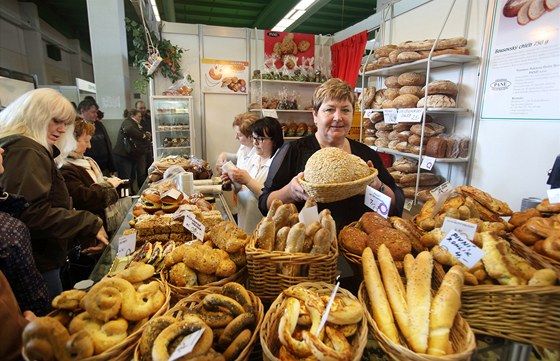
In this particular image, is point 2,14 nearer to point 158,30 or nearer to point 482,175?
point 158,30

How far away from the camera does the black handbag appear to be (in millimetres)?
4953

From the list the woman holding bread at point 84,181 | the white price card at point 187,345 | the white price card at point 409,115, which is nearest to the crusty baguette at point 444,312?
the white price card at point 187,345

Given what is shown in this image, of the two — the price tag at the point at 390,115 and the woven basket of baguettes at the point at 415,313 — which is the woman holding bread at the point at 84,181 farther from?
the price tag at the point at 390,115

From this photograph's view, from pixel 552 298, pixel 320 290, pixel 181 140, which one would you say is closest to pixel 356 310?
pixel 320 290

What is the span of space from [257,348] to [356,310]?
1.08ft

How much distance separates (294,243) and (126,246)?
78 cm

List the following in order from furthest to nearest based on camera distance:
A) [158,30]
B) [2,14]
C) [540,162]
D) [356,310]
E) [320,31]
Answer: [320,31] → [2,14] → [158,30] → [540,162] → [356,310]

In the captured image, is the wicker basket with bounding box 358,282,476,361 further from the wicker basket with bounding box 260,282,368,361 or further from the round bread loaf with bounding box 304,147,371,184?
the round bread loaf with bounding box 304,147,371,184

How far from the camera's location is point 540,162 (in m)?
2.56

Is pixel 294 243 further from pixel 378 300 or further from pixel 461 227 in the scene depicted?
pixel 461 227

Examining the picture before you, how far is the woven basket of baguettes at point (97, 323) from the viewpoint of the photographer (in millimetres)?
662

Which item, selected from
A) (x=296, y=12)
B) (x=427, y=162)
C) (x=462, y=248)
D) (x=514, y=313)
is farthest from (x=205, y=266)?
(x=296, y=12)

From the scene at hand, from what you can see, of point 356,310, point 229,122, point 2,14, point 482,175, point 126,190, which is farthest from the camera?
point 2,14

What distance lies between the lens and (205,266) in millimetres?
1027
